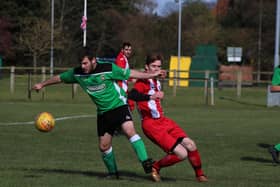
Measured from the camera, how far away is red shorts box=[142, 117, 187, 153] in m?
9.38

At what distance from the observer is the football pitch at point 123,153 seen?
9562 mm

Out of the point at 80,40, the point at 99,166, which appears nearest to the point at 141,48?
the point at 80,40

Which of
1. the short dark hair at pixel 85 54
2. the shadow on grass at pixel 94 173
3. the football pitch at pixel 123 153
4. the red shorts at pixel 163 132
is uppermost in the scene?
the short dark hair at pixel 85 54

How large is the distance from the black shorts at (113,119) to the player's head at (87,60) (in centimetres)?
65

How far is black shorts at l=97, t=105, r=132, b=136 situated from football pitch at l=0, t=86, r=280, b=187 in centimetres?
71

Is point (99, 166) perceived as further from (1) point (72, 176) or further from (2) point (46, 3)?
(2) point (46, 3)

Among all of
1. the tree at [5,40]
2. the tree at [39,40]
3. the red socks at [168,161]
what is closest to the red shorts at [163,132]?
the red socks at [168,161]

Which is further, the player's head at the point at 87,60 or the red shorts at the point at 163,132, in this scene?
the red shorts at the point at 163,132

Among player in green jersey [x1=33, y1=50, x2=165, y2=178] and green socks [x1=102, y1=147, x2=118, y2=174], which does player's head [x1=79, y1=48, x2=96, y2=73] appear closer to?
player in green jersey [x1=33, y1=50, x2=165, y2=178]

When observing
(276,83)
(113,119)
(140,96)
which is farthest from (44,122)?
(276,83)

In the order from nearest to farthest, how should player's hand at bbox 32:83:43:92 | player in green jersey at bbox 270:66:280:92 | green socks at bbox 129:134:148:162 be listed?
green socks at bbox 129:134:148:162 < player's hand at bbox 32:83:43:92 < player in green jersey at bbox 270:66:280:92

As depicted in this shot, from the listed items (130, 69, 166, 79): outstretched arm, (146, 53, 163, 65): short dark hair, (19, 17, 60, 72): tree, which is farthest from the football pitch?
(19, 17, 60, 72): tree

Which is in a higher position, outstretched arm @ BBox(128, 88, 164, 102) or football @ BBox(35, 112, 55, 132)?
outstretched arm @ BBox(128, 88, 164, 102)

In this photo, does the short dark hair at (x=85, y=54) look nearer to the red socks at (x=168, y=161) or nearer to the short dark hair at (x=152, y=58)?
the short dark hair at (x=152, y=58)
